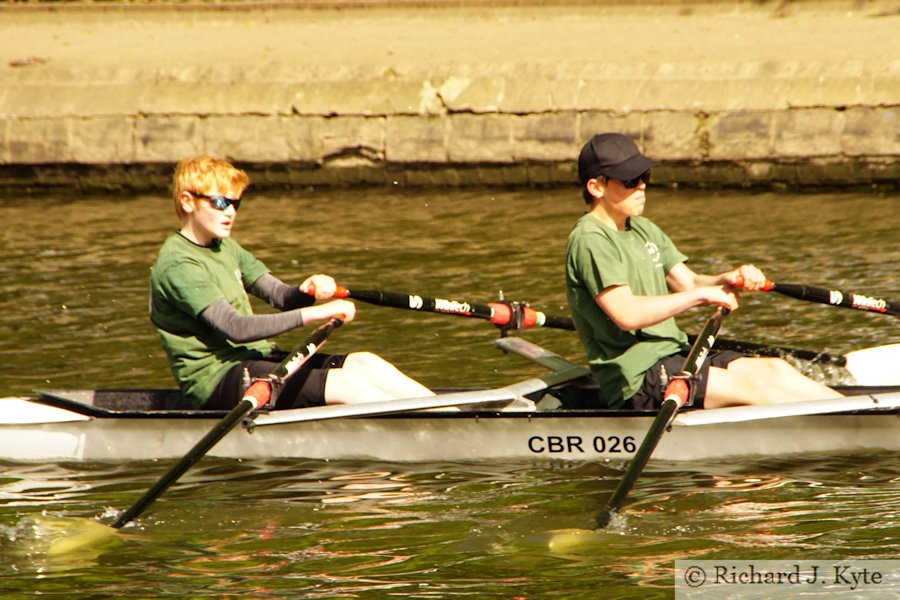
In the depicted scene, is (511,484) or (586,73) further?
(586,73)

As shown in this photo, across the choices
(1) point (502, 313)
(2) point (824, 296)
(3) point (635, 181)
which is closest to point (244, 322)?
(1) point (502, 313)

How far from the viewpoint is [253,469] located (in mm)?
7293

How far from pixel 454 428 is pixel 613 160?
1.60 meters

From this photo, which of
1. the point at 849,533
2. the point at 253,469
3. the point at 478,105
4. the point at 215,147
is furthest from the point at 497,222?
the point at 849,533

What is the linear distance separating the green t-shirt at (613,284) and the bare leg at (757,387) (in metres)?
0.26

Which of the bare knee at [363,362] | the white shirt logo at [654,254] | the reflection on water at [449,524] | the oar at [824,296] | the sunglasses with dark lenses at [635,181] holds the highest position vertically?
the sunglasses with dark lenses at [635,181]

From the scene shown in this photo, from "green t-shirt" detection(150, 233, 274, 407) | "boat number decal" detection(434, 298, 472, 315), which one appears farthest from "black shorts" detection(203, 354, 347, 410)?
"boat number decal" detection(434, 298, 472, 315)

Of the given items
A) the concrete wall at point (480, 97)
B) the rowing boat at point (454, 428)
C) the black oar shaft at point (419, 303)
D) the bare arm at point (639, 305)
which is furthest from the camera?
the concrete wall at point (480, 97)

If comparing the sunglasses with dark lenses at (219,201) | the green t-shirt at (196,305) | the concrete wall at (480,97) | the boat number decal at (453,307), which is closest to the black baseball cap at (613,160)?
the boat number decal at (453,307)

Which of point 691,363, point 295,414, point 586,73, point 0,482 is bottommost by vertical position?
point 0,482

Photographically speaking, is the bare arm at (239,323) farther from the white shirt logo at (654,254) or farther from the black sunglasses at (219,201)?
the white shirt logo at (654,254)

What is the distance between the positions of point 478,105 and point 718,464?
27.0ft

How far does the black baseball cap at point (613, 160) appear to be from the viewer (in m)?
6.35

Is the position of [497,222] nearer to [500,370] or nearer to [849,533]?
[500,370]
